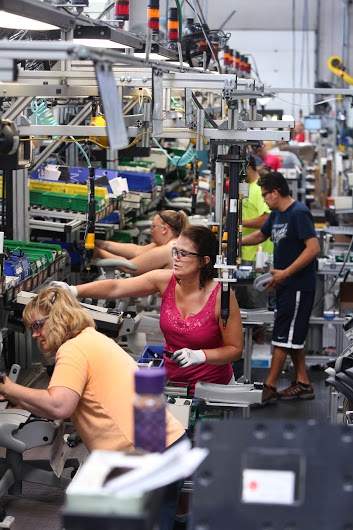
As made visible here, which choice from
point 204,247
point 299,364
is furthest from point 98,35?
point 299,364

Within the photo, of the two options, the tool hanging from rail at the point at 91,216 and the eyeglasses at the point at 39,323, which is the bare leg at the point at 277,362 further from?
the eyeglasses at the point at 39,323

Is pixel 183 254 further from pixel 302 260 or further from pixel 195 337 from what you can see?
pixel 302 260

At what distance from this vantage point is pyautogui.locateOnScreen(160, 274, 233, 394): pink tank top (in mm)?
5137

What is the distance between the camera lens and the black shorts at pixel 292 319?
24.8 ft

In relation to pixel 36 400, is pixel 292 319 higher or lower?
lower

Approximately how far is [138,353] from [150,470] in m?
5.78

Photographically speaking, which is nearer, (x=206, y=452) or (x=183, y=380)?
(x=206, y=452)

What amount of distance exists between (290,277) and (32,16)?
4160 millimetres

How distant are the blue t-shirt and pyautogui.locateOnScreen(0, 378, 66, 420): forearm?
141 inches

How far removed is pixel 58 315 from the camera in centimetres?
414

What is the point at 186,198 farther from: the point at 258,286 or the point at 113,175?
the point at 258,286

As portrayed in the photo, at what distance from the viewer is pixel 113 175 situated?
9492mm

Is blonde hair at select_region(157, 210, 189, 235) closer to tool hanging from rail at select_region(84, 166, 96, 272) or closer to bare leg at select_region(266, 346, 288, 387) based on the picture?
tool hanging from rail at select_region(84, 166, 96, 272)

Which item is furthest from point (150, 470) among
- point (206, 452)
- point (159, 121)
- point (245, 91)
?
point (245, 91)
